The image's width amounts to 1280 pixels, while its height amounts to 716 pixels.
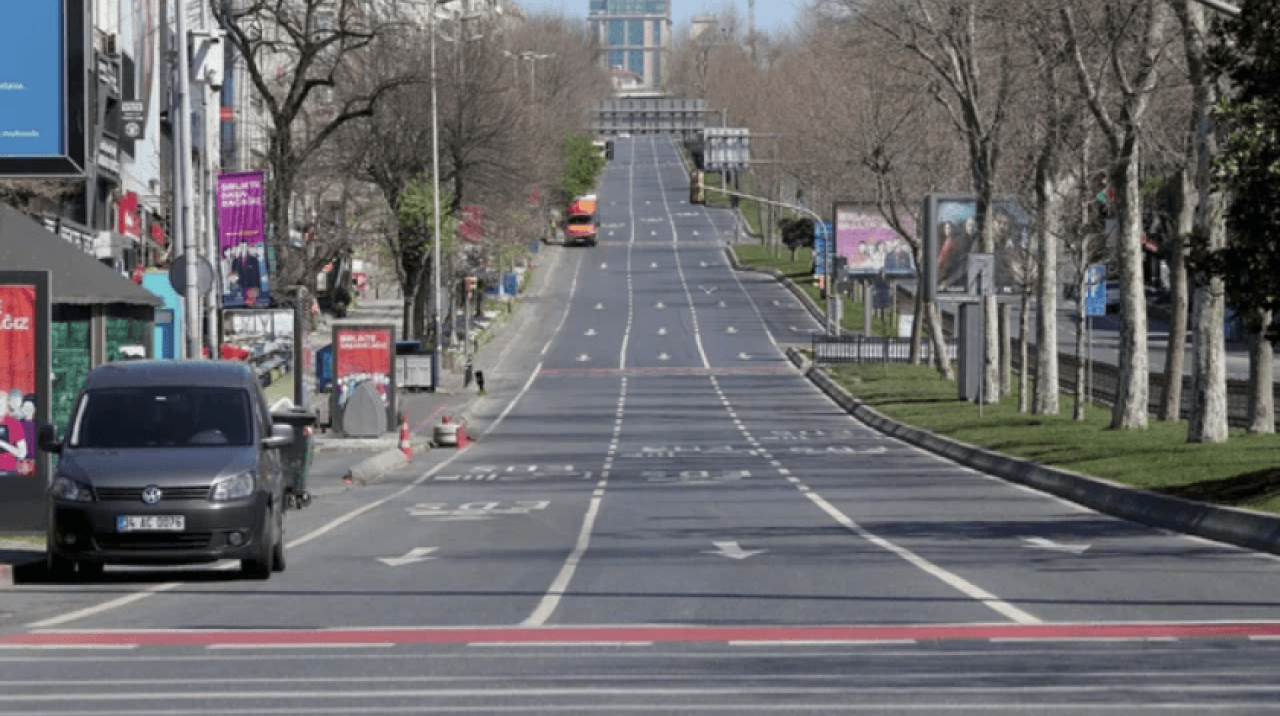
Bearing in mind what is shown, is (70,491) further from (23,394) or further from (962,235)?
(962,235)

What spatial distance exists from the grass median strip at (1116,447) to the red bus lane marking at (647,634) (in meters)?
9.34

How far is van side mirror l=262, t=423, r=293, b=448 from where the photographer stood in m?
20.2

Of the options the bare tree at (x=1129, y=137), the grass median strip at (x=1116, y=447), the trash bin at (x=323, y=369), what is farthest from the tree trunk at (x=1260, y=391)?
the trash bin at (x=323, y=369)

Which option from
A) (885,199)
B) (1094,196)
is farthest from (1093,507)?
(885,199)

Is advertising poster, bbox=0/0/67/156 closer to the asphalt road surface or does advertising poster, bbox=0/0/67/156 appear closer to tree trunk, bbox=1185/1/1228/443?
the asphalt road surface

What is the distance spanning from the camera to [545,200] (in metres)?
147

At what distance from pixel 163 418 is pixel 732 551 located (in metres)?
5.94

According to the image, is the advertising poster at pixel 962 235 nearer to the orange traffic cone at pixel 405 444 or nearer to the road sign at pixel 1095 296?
the road sign at pixel 1095 296

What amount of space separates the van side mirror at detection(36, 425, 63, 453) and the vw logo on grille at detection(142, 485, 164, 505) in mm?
1154

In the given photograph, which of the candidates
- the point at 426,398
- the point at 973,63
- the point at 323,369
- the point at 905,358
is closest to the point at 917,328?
the point at 905,358

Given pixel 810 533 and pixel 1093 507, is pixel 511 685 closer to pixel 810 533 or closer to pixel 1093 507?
pixel 810 533

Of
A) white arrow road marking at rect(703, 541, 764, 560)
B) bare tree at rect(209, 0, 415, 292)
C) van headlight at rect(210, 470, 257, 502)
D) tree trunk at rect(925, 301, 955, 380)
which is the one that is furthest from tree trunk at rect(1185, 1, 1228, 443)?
tree trunk at rect(925, 301, 955, 380)

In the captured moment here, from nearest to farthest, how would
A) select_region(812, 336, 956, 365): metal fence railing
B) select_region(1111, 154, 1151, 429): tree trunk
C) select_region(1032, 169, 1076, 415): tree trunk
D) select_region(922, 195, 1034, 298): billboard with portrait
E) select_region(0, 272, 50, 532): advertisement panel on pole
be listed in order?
1. select_region(0, 272, 50, 532): advertisement panel on pole
2. select_region(1111, 154, 1151, 429): tree trunk
3. select_region(1032, 169, 1076, 415): tree trunk
4. select_region(922, 195, 1034, 298): billboard with portrait
5. select_region(812, 336, 956, 365): metal fence railing

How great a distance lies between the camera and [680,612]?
54.1 feet
